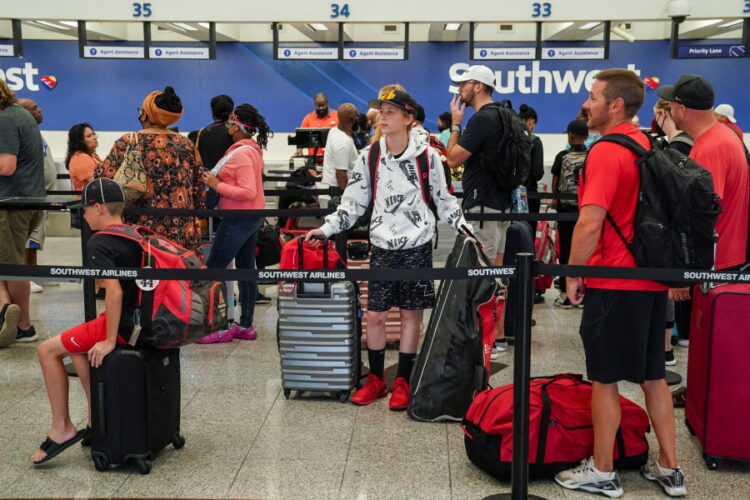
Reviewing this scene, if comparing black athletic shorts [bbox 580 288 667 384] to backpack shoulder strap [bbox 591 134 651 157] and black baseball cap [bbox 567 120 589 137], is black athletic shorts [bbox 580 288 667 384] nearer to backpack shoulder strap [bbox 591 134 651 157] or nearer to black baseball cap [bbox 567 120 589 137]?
backpack shoulder strap [bbox 591 134 651 157]

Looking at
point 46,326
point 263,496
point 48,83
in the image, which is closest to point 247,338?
point 46,326

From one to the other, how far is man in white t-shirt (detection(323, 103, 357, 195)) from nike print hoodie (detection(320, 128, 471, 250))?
7.89 feet

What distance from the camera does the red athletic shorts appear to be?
349 centimetres

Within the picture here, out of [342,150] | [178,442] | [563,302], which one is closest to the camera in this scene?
[178,442]

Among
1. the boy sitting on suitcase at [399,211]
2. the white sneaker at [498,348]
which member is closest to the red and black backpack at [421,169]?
the boy sitting on suitcase at [399,211]

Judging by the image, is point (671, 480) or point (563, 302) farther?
point (563, 302)

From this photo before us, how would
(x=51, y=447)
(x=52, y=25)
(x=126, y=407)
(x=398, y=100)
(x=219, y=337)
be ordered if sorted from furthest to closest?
1. (x=52, y=25)
2. (x=219, y=337)
3. (x=398, y=100)
4. (x=51, y=447)
5. (x=126, y=407)

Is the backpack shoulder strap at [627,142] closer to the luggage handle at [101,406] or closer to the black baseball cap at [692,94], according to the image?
the black baseball cap at [692,94]

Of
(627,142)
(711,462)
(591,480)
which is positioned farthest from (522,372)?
(711,462)

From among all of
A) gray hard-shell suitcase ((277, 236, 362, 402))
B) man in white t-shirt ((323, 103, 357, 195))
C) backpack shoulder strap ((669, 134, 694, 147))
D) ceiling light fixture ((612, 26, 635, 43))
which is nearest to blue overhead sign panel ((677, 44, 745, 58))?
ceiling light fixture ((612, 26, 635, 43))

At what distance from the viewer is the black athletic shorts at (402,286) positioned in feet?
14.0

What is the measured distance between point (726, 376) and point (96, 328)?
268cm

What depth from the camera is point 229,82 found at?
12.6 m

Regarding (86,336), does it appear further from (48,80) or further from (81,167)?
(48,80)
